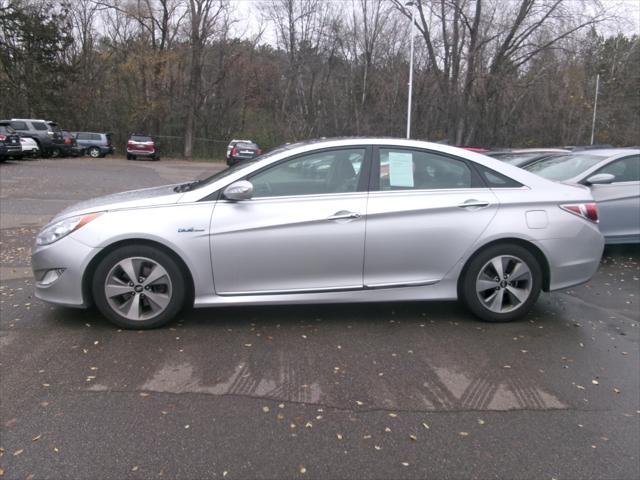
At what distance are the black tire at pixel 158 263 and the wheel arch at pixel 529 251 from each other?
2.37m

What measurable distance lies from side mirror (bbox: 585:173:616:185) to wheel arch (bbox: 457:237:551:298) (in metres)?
2.93

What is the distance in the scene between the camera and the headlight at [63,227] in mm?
4367

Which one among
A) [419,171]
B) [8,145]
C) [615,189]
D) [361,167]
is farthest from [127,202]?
[8,145]

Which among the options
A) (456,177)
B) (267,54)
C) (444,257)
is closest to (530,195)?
(456,177)

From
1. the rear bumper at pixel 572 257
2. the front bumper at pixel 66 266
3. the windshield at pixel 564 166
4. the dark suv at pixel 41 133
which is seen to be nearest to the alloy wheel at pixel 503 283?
the rear bumper at pixel 572 257

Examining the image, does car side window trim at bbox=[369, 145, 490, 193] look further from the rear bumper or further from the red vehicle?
the red vehicle

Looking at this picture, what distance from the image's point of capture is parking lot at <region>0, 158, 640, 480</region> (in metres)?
2.79

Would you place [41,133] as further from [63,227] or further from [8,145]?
[63,227]

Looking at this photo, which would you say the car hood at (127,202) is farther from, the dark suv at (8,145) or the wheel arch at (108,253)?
the dark suv at (8,145)

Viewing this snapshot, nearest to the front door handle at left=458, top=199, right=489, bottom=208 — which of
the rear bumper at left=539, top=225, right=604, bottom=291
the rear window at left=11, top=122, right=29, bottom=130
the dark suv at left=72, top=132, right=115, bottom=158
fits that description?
the rear bumper at left=539, top=225, right=604, bottom=291

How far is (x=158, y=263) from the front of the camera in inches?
172

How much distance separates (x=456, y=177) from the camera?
189 inches

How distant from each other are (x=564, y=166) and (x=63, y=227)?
6708mm

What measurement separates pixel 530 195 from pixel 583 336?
1276 millimetres
